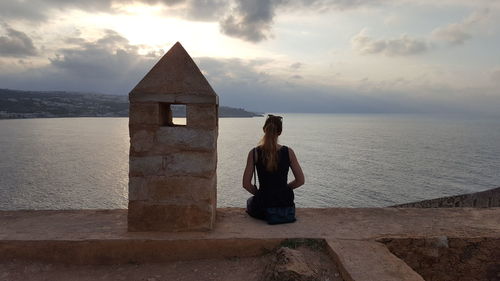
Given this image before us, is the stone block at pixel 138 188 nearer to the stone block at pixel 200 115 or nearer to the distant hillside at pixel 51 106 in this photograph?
the stone block at pixel 200 115

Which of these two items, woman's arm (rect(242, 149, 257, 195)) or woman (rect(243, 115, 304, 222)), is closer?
woman (rect(243, 115, 304, 222))

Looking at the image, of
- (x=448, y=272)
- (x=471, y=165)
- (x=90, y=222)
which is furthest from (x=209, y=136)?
(x=471, y=165)

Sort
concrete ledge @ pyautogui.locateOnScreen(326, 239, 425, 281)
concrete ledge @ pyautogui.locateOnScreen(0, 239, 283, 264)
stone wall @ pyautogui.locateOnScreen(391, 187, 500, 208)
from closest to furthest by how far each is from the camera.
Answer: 1. concrete ledge @ pyautogui.locateOnScreen(326, 239, 425, 281)
2. concrete ledge @ pyautogui.locateOnScreen(0, 239, 283, 264)
3. stone wall @ pyautogui.locateOnScreen(391, 187, 500, 208)

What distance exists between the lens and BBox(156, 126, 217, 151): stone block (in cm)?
470

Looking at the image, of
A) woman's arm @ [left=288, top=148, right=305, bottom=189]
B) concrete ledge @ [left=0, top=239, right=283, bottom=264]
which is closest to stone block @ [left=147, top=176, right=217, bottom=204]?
concrete ledge @ [left=0, top=239, right=283, bottom=264]

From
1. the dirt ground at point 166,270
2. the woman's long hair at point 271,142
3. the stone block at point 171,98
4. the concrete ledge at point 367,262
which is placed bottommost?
the dirt ground at point 166,270

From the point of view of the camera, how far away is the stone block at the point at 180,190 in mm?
4738

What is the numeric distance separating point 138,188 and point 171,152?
63cm

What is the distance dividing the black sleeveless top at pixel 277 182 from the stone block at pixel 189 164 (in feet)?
2.56

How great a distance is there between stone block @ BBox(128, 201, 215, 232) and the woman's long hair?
102 centimetres

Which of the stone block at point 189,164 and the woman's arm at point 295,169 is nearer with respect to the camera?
the stone block at point 189,164

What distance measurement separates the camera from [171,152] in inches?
186

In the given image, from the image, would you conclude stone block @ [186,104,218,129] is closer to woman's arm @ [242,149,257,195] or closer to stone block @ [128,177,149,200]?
woman's arm @ [242,149,257,195]

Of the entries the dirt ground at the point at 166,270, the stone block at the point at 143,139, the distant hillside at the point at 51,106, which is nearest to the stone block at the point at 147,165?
the stone block at the point at 143,139
